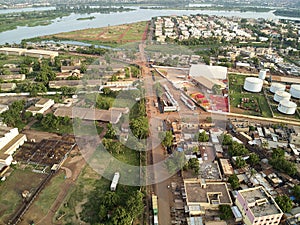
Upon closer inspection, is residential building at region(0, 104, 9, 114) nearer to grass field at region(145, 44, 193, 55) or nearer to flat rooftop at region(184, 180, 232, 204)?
flat rooftop at region(184, 180, 232, 204)

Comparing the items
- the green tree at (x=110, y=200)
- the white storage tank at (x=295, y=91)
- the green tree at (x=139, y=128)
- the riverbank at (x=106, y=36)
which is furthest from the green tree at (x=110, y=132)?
the riverbank at (x=106, y=36)

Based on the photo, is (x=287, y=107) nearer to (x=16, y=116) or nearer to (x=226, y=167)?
(x=226, y=167)

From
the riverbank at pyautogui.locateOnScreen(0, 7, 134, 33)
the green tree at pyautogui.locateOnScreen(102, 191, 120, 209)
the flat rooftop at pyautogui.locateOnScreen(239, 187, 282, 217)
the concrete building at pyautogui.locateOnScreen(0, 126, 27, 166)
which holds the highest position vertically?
the riverbank at pyautogui.locateOnScreen(0, 7, 134, 33)

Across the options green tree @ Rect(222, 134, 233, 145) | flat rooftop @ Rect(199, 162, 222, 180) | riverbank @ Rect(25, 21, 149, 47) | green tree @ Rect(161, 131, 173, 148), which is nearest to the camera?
flat rooftop @ Rect(199, 162, 222, 180)

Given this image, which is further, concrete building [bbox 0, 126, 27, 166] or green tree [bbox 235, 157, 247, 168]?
concrete building [bbox 0, 126, 27, 166]

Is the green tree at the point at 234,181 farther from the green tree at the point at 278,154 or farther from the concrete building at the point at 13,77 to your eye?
the concrete building at the point at 13,77

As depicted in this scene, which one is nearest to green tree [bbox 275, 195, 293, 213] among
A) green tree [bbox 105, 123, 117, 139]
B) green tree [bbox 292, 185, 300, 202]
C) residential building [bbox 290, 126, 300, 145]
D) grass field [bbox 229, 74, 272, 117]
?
green tree [bbox 292, 185, 300, 202]

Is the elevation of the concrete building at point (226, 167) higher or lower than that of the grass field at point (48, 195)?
lower

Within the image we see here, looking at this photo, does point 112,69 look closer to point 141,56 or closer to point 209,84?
point 141,56
